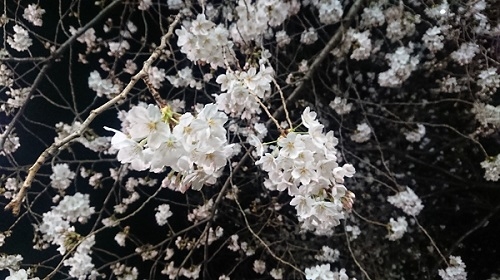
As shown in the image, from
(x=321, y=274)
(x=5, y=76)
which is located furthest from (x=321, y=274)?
(x=5, y=76)

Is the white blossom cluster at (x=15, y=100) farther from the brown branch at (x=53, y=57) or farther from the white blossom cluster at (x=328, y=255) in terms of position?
the white blossom cluster at (x=328, y=255)

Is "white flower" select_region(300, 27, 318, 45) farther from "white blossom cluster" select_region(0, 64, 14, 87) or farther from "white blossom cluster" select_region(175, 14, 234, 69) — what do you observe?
"white blossom cluster" select_region(0, 64, 14, 87)

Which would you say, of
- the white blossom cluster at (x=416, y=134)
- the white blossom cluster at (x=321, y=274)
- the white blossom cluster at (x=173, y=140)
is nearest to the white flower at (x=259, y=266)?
the white blossom cluster at (x=321, y=274)

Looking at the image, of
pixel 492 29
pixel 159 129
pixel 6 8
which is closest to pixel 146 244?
pixel 6 8

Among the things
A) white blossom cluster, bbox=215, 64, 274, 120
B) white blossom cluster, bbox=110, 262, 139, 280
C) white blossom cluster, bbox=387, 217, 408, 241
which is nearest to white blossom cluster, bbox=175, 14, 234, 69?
white blossom cluster, bbox=215, 64, 274, 120

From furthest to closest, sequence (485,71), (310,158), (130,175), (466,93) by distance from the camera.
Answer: (130,175), (466,93), (485,71), (310,158)

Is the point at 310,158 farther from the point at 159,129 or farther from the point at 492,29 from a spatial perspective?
the point at 492,29
